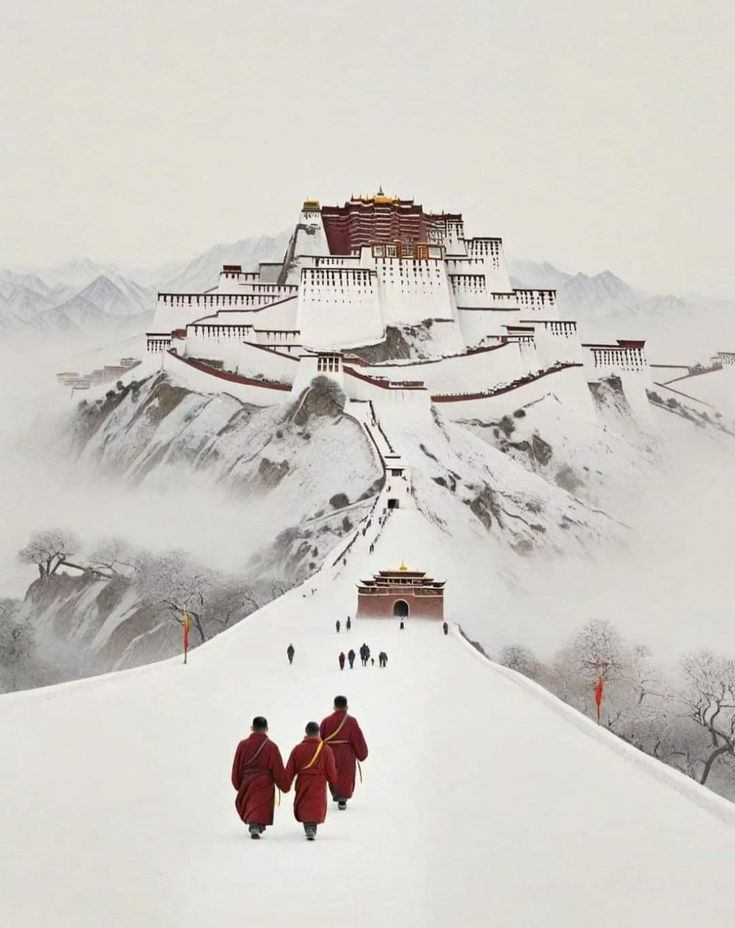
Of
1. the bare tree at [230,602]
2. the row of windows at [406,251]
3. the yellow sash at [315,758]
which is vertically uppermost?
the row of windows at [406,251]

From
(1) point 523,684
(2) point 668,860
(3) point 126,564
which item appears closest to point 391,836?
(2) point 668,860

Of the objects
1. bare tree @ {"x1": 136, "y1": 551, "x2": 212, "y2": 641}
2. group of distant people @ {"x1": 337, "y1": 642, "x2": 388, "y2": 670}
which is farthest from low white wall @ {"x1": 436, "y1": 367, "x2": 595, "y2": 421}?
group of distant people @ {"x1": 337, "y1": 642, "x2": 388, "y2": 670}

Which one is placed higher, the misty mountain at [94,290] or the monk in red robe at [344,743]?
the misty mountain at [94,290]

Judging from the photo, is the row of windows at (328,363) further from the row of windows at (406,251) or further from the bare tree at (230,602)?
the row of windows at (406,251)

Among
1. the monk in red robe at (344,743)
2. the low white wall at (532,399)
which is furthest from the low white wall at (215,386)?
the monk in red robe at (344,743)

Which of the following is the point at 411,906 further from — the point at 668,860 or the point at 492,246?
the point at 492,246
